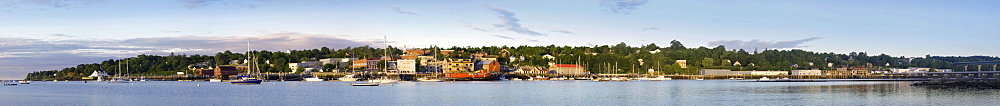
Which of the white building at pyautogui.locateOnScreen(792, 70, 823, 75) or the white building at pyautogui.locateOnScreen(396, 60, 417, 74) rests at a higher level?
the white building at pyautogui.locateOnScreen(396, 60, 417, 74)

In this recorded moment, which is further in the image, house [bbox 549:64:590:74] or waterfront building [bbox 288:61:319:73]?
waterfront building [bbox 288:61:319:73]

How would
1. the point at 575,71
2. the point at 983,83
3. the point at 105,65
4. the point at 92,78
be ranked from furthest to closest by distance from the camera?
the point at 105,65, the point at 92,78, the point at 575,71, the point at 983,83

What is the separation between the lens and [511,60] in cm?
18262

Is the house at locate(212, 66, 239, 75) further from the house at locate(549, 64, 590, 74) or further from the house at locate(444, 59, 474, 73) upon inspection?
the house at locate(549, 64, 590, 74)

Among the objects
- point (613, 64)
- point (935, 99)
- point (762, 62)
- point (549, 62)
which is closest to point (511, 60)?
point (549, 62)

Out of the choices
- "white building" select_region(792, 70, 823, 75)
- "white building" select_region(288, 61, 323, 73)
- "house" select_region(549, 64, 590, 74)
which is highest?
"white building" select_region(288, 61, 323, 73)

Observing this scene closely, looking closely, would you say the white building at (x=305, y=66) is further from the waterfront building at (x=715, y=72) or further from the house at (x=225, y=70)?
the waterfront building at (x=715, y=72)

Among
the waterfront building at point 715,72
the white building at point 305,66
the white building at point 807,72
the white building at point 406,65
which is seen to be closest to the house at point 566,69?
the waterfront building at point 715,72

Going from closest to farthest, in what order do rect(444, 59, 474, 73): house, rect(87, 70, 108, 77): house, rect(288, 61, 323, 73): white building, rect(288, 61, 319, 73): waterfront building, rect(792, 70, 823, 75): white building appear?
1. rect(444, 59, 474, 73): house
2. rect(792, 70, 823, 75): white building
3. rect(87, 70, 108, 77): house
4. rect(288, 61, 319, 73): waterfront building
5. rect(288, 61, 323, 73): white building

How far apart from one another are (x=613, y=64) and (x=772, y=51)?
41.5 meters

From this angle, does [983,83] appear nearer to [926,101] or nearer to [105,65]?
[926,101]

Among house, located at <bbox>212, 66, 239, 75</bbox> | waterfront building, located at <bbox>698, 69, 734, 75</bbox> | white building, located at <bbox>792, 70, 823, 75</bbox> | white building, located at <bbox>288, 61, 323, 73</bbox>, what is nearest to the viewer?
house, located at <bbox>212, 66, 239, 75</bbox>

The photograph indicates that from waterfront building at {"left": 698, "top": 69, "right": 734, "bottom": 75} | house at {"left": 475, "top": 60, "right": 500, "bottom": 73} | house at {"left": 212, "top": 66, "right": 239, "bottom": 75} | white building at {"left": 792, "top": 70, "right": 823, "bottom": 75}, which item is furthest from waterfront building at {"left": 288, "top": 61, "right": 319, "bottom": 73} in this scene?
white building at {"left": 792, "top": 70, "right": 823, "bottom": 75}

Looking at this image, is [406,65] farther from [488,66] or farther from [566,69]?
[566,69]
